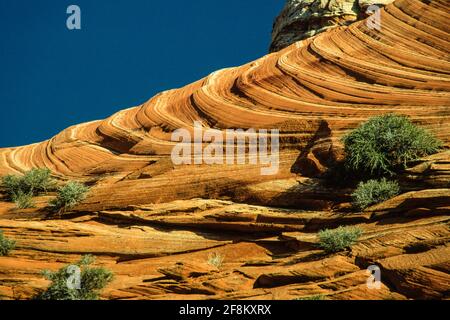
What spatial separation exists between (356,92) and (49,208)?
1195 centimetres

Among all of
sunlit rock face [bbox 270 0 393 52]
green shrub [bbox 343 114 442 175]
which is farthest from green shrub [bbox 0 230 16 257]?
sunlit rock face [bbox 270 0 393 52]

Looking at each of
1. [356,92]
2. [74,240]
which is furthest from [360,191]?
[74,240]

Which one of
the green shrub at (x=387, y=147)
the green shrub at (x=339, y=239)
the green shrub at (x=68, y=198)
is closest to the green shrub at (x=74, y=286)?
the green shrub at (x=68, y=198)

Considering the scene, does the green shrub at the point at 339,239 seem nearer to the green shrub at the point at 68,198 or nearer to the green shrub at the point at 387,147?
the green shrub at the point at 387,147

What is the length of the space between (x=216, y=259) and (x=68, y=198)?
6576mm

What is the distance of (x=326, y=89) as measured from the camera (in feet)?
83.7

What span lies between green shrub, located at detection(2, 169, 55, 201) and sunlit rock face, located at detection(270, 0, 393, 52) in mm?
19823

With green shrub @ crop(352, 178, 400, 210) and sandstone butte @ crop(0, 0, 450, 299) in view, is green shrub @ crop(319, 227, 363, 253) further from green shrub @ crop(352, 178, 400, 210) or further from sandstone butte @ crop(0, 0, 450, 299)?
green shrub @ crop(352, 178, 400, 210)

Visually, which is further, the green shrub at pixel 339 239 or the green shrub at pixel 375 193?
the green shrub at pixel 375 193

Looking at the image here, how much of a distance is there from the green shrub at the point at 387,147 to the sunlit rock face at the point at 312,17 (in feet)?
55.9

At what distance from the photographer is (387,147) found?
20.7 meters

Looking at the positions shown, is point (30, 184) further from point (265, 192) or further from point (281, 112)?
point (281, 112)

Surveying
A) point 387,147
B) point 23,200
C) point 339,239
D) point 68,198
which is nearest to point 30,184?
point 23,200

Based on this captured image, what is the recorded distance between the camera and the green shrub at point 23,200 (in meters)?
24.2
